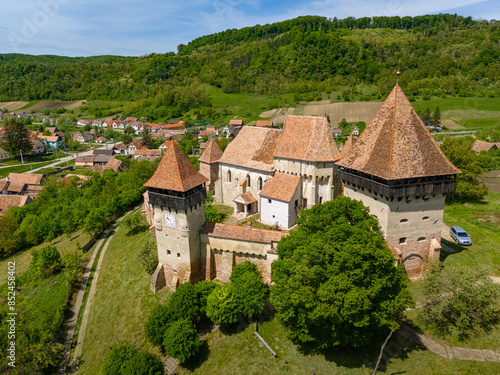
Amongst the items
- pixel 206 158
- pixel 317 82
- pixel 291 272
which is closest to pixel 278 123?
pixel 317 82

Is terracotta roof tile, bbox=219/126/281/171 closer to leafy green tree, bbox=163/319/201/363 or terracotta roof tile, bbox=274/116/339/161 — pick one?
terracotta roof tile, bbox=274/116/339/161

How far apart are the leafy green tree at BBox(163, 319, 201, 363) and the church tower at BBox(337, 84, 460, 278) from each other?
1775 cm

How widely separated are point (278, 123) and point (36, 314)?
3974 inches

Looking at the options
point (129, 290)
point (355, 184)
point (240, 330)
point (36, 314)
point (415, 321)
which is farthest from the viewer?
point (129, 290)

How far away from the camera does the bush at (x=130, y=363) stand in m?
24.2

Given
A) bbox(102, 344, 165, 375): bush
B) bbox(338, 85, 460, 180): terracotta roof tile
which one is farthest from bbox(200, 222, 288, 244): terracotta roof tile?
bbox(102, 344, 165, 375): bush

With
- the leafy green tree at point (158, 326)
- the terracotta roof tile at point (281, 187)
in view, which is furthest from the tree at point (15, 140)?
the leafy green tree at point (158, 326)

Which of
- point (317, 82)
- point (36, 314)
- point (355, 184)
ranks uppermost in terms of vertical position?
point (317, 82)

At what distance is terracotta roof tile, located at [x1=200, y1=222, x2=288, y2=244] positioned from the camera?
3153 cm

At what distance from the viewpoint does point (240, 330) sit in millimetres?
28906

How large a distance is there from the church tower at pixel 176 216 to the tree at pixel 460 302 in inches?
780

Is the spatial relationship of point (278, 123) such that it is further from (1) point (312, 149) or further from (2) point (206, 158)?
(1) point (312, 149)

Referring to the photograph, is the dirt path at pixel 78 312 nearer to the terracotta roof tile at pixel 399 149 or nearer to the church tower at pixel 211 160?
the church tower at pixel 211 160

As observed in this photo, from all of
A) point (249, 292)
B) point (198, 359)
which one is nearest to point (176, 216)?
point (249, 292)
